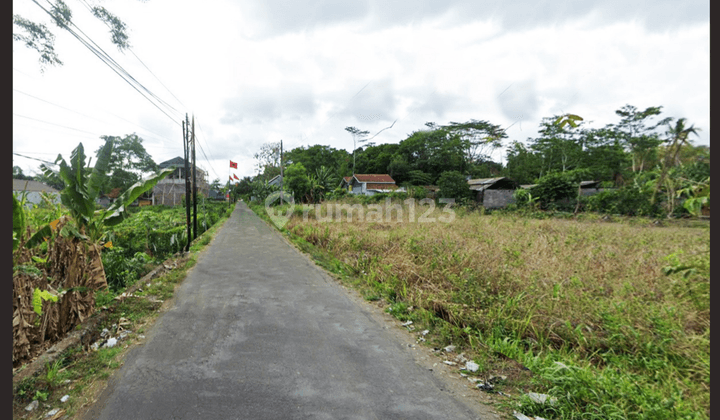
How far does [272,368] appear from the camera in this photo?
3244 millimetres

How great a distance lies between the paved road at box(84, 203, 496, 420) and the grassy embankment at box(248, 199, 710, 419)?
2.45ft

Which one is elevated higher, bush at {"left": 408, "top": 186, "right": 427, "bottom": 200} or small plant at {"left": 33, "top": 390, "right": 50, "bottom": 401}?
bush at {"left": 408, "top": 186, "right": 427, "bottom": 200}

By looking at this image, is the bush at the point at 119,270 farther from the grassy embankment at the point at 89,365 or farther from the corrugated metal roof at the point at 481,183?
the corrugated metal roof at the point at 481,183

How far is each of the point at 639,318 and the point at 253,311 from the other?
15.0ft

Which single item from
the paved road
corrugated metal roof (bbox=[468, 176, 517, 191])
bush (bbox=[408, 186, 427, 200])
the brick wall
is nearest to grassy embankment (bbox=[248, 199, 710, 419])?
the paved road

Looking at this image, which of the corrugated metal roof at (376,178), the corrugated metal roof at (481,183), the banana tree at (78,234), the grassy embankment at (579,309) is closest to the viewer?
the grassy embankment at (579,309)

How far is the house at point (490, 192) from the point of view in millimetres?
18672

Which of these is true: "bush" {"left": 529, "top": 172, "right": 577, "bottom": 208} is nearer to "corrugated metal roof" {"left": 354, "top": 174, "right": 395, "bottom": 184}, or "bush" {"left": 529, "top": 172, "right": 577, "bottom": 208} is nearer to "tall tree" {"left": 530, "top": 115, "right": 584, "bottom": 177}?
"tall tree" {"left": 530, "top": 115, "right": 584, "bottom": 177}

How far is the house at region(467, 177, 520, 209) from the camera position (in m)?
18.7

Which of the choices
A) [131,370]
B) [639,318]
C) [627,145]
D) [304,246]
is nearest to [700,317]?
[627,145]

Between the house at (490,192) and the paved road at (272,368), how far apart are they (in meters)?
15.9

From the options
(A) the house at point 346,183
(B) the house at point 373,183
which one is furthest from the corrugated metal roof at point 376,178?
(A) the house at point 346,183

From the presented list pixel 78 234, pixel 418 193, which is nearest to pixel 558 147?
pixel 78 234

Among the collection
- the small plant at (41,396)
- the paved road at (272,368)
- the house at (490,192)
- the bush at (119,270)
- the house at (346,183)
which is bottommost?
the paved road at (272,368)
